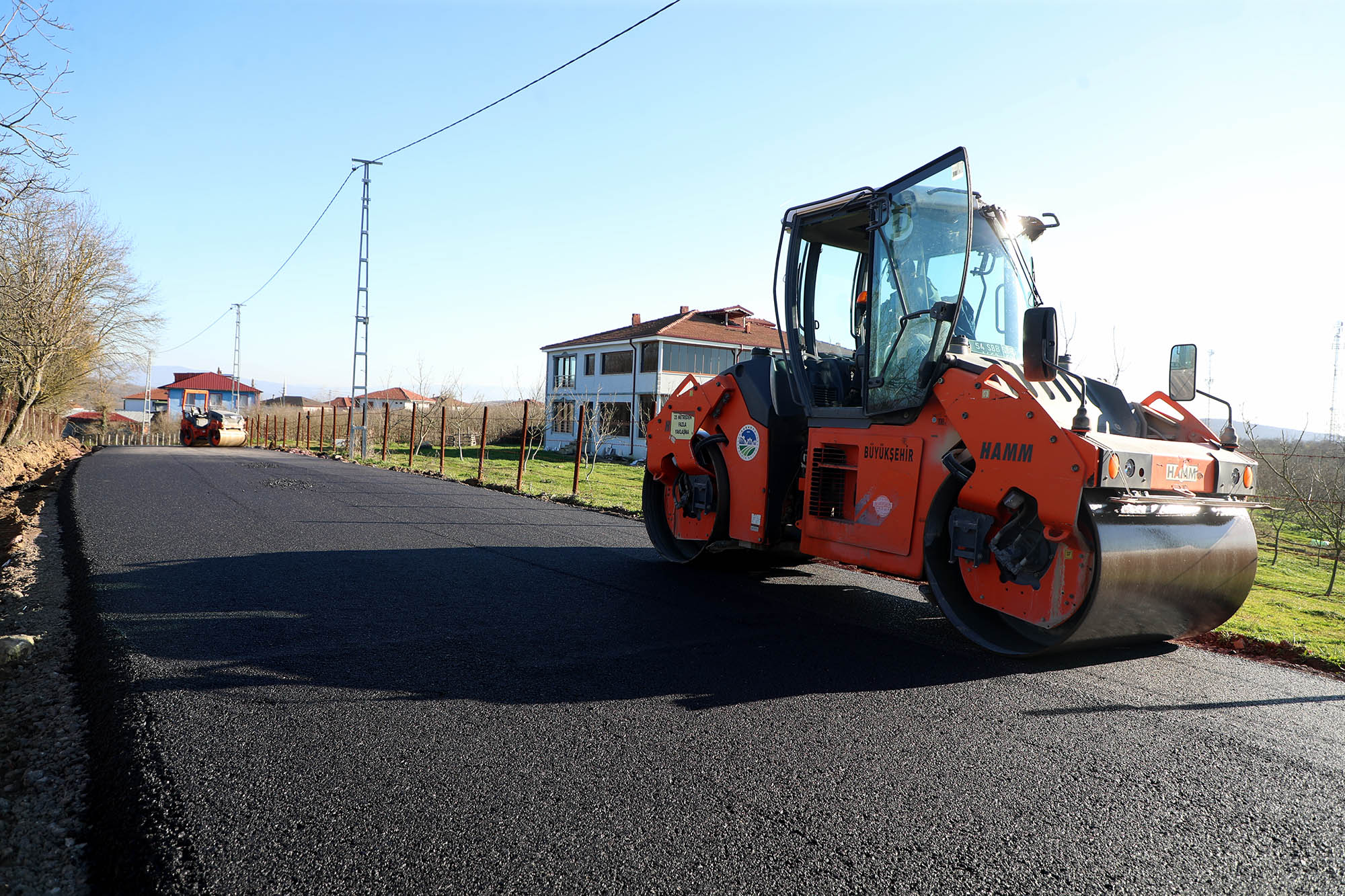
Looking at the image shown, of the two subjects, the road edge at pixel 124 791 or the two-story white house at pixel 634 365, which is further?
the two-story white house at pixel 634 365

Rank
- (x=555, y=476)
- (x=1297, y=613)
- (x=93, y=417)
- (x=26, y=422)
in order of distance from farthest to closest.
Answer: (x=93, y=417)
(x=26, y=422)
(x=555, y=476)
(x=1297, y=613)

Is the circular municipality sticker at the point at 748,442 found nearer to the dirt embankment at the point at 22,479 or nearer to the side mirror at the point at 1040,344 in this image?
the side mirror at the point at 1040,344

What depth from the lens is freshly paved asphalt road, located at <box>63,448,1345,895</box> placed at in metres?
2.53

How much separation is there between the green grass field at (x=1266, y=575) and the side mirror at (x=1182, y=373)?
1.71 m

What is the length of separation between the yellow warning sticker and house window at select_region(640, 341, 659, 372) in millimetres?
26206

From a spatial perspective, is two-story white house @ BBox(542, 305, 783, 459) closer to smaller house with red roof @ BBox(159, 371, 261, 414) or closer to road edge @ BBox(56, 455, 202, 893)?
road edge @ BBox(56, 455, 202, 893)

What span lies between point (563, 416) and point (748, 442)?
106 ft

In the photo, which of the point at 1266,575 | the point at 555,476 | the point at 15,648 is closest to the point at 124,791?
the point at 15,648

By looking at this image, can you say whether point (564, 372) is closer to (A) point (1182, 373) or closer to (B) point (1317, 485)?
(B) point (1317, 485)

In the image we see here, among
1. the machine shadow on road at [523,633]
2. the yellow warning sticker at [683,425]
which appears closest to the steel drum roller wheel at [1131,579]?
the machine shadow on road at [523,633]

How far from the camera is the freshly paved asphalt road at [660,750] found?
253 centimetres

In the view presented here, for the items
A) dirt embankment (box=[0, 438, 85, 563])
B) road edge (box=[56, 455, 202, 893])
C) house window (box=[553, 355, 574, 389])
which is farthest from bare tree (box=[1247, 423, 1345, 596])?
house window (box=[553, 355, 574, 389])

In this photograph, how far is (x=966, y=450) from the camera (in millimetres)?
5016

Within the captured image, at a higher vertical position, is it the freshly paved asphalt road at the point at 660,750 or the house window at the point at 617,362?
the house window at the point at 617,362
